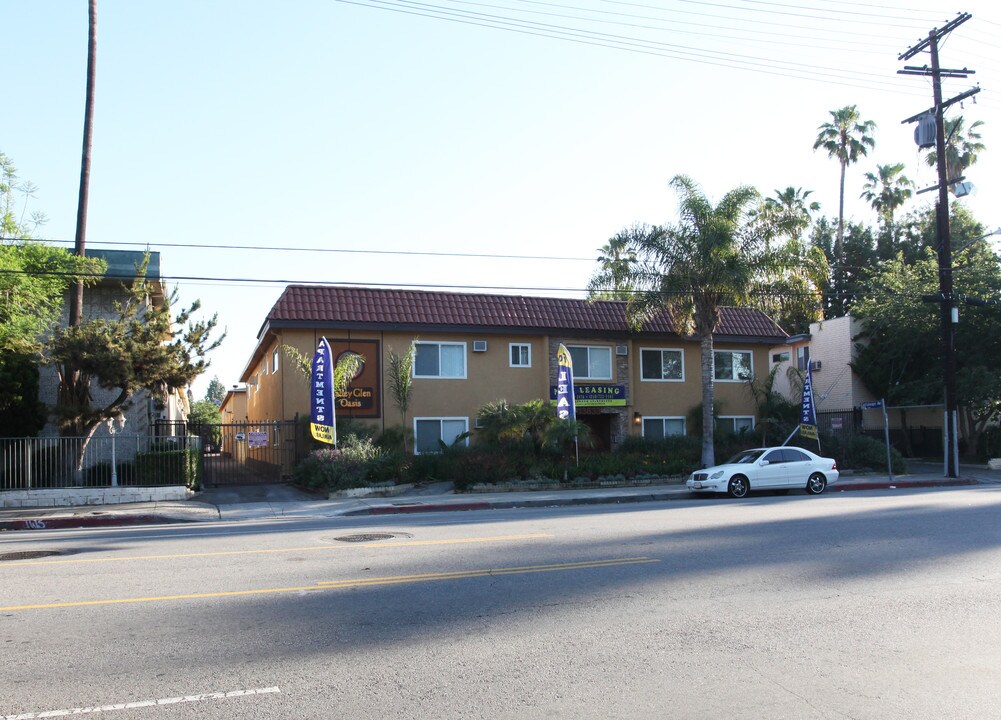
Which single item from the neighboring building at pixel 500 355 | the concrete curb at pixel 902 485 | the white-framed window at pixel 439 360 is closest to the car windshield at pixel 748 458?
the concrete curb at pixel 902 485

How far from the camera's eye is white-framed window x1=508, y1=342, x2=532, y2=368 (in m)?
28.5

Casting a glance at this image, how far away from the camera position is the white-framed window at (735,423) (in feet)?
101

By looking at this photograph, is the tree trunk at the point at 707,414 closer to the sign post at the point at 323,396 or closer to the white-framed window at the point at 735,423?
the white-framed window at the point at 735,423

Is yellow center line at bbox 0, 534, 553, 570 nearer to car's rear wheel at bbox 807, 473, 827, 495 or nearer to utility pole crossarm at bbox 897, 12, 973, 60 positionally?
car's rear wheel at bbox 807, 473, 827, 495

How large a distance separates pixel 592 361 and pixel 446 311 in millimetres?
5833

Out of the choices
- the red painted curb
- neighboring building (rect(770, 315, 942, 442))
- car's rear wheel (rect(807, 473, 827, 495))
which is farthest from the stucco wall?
car's rear wheel (rect(807, 473, 827, 495))

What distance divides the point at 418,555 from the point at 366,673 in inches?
196

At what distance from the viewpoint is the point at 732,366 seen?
31.9 meters

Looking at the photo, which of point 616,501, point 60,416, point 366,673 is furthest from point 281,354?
point 366,673

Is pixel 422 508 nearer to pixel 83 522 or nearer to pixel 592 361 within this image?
pixel 83 522

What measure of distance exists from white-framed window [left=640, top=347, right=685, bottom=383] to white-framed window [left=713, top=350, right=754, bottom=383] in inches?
60.1

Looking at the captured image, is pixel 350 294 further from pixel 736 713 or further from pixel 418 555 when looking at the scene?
pixel 736 713

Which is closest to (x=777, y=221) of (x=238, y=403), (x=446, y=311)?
(x=446, y=311)

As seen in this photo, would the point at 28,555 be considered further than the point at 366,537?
No
